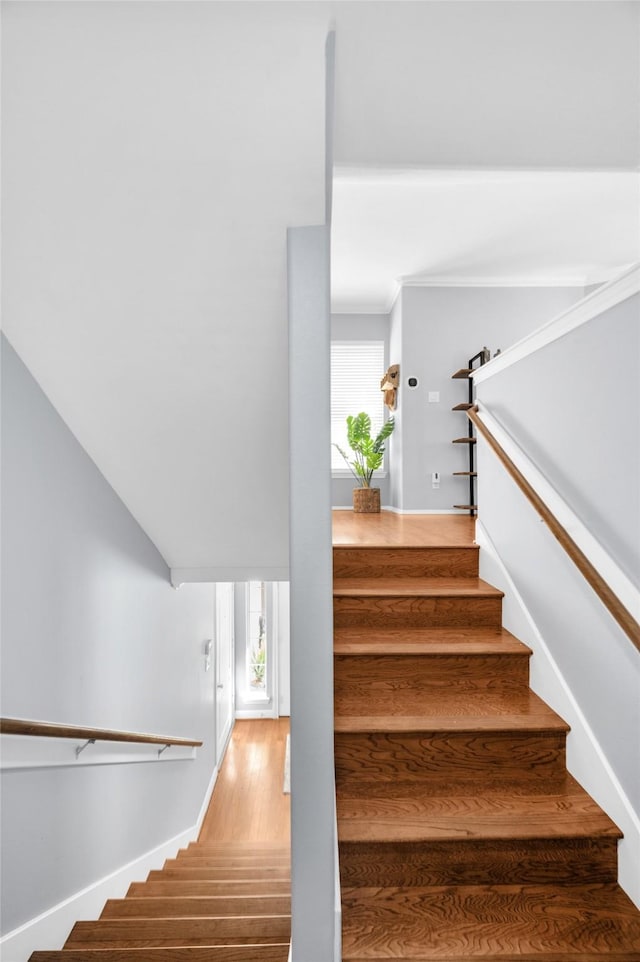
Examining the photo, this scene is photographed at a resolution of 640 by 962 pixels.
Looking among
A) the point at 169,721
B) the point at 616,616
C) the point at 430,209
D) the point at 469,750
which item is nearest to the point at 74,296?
the point at 616,616

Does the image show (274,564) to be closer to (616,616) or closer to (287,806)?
(616,616)

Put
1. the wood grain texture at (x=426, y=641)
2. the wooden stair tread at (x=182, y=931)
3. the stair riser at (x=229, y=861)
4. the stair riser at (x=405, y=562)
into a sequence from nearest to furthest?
the wooden stair tread at (x=182, y=931) → the wood grain texture at (x=426, y=641) → the stair riser at (x=405, y=562) → the stair riser at (x=229, y=861)

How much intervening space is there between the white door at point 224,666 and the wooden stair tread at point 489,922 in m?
3.76

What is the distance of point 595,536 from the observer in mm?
1828

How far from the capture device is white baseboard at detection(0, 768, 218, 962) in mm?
1659

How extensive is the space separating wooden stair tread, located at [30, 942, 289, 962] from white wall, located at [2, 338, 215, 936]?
0.19 meters

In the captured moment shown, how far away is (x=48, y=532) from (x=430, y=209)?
3.49m

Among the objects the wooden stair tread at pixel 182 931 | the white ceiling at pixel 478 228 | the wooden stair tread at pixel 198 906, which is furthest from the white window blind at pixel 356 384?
the wooden stair tread at pixel 182 931

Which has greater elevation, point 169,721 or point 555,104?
point 555,104

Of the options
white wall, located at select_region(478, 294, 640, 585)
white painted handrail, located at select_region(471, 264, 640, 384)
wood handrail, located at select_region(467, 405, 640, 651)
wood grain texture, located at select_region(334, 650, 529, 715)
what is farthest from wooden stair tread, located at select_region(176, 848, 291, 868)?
white painted handrail, located at select_region(471, 264, 640, 384)

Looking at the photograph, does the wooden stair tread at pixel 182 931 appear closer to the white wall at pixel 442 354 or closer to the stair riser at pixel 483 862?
the stair riser at pixel 483 862

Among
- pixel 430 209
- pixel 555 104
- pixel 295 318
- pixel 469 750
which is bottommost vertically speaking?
pixel 469 750

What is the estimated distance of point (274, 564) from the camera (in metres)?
3.21

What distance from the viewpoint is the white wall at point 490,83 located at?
4.70 feet
